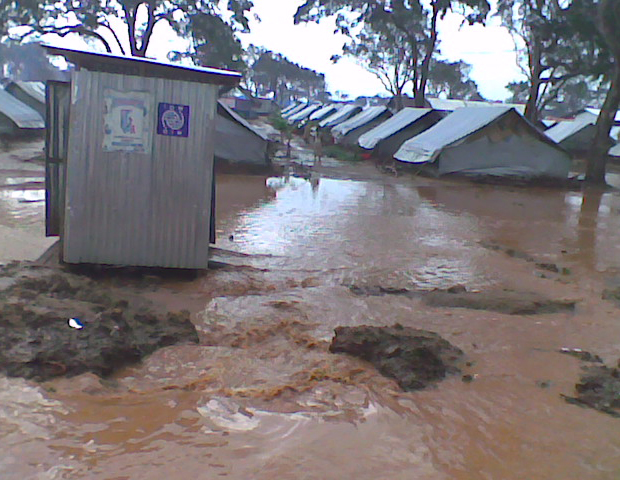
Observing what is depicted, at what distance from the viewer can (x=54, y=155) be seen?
6.06 m

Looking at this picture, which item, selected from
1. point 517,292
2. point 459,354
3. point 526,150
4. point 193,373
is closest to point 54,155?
point 193,373

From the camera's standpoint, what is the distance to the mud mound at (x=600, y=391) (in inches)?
152

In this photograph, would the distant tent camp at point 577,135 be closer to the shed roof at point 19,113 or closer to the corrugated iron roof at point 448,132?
the corrugated iron roof at point 448,132

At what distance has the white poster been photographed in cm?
568

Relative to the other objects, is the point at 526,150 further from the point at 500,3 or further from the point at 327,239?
the point at 327,239

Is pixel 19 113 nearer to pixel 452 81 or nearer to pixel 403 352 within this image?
pixel 403 352

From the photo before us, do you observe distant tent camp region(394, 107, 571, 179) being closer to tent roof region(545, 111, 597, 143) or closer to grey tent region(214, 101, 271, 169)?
grey tent region(214, 101, 271, 169)

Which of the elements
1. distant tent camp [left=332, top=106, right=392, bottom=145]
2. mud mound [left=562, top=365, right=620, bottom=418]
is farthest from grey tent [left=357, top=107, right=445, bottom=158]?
mud mound [left=562, top=365, right=620, bottom=418]

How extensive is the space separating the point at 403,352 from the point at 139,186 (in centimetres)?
299

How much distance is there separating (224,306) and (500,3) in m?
23.6

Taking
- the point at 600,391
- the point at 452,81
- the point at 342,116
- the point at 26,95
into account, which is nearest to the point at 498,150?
the point at 600,391

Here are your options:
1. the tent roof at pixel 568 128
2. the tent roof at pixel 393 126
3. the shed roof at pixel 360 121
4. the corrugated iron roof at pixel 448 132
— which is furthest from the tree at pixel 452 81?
the corrugated iron roof at pixel 448 132

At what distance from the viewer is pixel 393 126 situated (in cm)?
2320

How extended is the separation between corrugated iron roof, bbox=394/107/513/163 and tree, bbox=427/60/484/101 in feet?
105
